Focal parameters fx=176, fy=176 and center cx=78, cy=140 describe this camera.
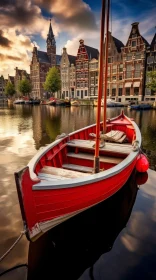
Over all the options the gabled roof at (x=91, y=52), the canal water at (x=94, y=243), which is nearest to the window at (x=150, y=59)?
the gabled roof at (x=91, y=52)

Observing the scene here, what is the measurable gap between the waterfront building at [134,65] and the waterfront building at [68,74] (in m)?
21.9

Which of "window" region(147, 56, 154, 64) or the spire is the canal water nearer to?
"window" region(147, 56, 154, 64)

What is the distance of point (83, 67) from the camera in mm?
62938

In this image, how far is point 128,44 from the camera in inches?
1969

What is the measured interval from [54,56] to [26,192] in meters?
98.1

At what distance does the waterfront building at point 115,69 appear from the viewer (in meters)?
53.5

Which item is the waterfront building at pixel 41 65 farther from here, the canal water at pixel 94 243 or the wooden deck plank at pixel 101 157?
the canal water at pixel 94 243

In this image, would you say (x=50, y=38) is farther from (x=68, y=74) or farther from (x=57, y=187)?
(x=57, y=187)

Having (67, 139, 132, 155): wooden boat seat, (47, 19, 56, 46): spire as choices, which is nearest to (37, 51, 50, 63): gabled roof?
(47, 19, 56, 46): spire

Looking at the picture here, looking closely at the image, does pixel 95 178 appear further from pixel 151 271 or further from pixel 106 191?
pixel 151 271

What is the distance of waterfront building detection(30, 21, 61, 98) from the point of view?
8375 centimetres

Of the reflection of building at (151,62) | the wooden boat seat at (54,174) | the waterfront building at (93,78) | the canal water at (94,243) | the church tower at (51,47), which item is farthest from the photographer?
the church tower at (51,47)

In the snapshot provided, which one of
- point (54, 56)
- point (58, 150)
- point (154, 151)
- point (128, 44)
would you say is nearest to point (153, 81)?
point (128, 44)

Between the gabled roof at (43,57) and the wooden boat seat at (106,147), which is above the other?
the gabled roof at (43,57)
